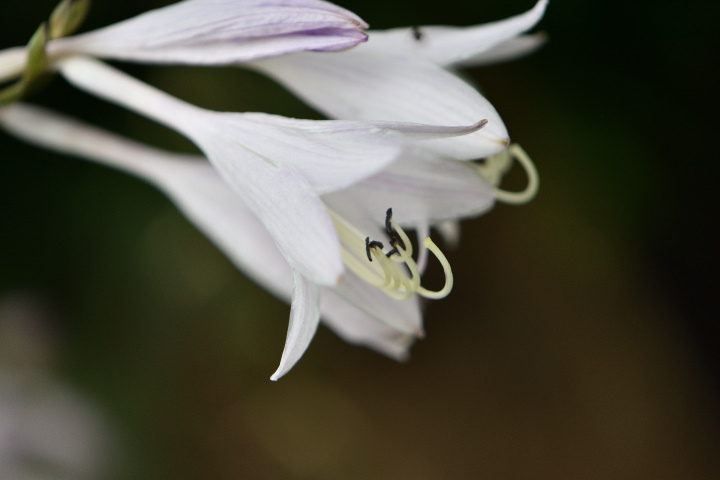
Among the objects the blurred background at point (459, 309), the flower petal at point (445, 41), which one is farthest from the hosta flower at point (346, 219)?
the blurred background at point (459, 309)

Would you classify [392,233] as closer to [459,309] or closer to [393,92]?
[393,92]

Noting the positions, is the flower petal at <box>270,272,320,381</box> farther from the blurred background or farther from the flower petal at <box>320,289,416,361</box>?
the blurred background

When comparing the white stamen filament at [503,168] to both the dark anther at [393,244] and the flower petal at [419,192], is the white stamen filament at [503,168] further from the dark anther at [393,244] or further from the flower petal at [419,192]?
the dark anther at [393,244]

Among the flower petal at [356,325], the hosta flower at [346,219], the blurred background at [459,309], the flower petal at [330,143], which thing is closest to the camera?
the flower petal at [330,143]

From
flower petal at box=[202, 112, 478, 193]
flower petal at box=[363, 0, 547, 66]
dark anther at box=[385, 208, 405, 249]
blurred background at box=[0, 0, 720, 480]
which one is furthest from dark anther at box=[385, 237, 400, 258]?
blurred background at box=[0, 0, 720, 480]

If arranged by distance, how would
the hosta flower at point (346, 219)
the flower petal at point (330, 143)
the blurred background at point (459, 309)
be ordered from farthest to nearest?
the blurred background at point (459, 309) → the hosta flower at point (346, 219) → the flower petal at point (330, 143)

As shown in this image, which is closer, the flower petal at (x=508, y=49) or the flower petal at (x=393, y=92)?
the flower petal at (x=393, y=92)

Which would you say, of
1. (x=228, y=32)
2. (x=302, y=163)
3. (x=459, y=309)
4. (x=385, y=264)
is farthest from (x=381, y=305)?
(x=459, y=309)

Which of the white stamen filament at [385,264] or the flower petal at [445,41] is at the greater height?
the flower petal at [445,41]
